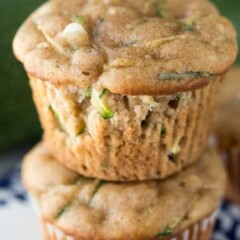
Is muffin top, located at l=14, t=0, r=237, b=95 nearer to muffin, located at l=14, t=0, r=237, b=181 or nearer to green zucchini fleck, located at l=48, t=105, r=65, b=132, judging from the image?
muffin, located at l=14, t=0, r=237, b=181

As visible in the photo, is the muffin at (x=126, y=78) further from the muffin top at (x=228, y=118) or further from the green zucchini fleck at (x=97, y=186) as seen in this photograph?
the muffin top at (x=228, y=118)

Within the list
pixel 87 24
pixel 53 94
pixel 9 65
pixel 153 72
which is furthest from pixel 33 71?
pixel 9 65

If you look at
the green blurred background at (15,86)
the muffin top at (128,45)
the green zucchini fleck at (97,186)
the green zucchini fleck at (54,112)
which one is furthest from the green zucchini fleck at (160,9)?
the green blurred background at (15,86)

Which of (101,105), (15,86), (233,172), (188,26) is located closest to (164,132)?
(101,105)

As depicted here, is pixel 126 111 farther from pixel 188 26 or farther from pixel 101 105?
pixel 188 26

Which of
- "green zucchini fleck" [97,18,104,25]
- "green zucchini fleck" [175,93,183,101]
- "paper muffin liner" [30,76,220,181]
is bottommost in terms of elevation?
"paper muffin liner" [30,76,220,181]

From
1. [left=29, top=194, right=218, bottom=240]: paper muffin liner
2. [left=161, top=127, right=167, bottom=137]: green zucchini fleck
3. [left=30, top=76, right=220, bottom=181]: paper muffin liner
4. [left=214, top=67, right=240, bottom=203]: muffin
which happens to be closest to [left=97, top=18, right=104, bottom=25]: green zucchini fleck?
[left=30, top=76, right=220, bottom=181]: paper muffin liner
